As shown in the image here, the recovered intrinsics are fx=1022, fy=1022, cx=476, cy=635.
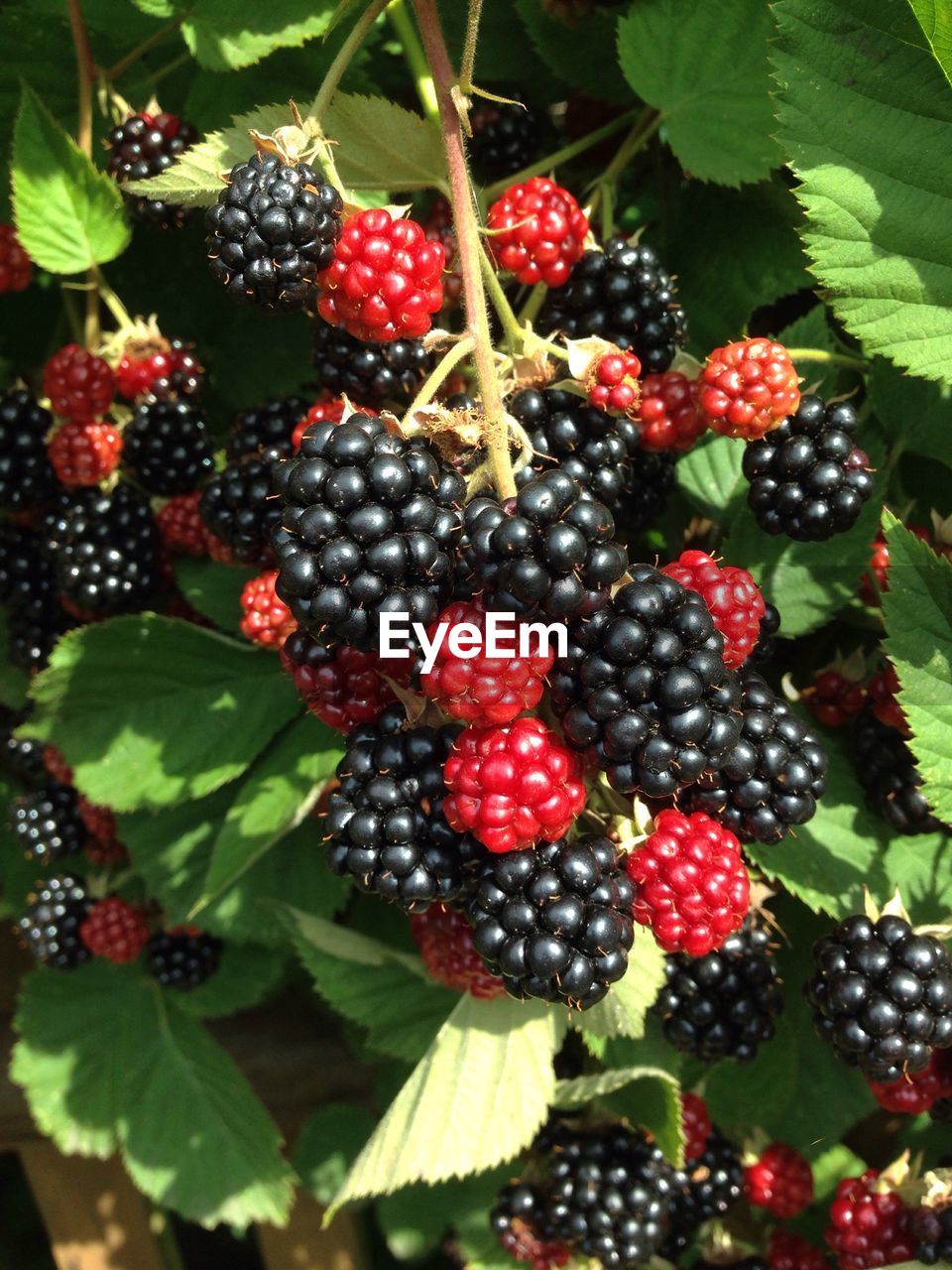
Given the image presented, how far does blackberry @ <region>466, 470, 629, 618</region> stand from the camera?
0.78m

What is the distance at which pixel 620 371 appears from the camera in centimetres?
100

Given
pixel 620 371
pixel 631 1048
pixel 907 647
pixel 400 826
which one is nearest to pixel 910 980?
pixel 907 647

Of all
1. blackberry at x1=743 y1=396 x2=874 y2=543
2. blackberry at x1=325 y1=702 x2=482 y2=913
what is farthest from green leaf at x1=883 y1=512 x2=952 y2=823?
blackberry at x1=325 y1=702 x2=482 y2=913

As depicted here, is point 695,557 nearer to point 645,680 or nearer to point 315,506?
point 645,680

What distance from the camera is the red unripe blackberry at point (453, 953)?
1.23 meters

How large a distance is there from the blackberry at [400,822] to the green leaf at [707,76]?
88cm

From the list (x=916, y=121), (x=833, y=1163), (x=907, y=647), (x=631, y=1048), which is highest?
(x=916, y=121)

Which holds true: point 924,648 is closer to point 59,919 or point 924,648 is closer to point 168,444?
point 168,444

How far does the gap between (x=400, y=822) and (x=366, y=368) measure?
531mm

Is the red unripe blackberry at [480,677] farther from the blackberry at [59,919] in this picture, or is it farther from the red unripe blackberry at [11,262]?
the blackberry at [59,919]

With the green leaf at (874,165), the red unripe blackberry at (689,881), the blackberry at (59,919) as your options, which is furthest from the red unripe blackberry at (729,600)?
the blackberry at (59,919)

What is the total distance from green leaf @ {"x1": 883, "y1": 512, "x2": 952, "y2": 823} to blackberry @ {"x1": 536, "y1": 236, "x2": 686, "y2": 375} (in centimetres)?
35

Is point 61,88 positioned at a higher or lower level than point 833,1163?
higher

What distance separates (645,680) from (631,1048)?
88 centimetres
